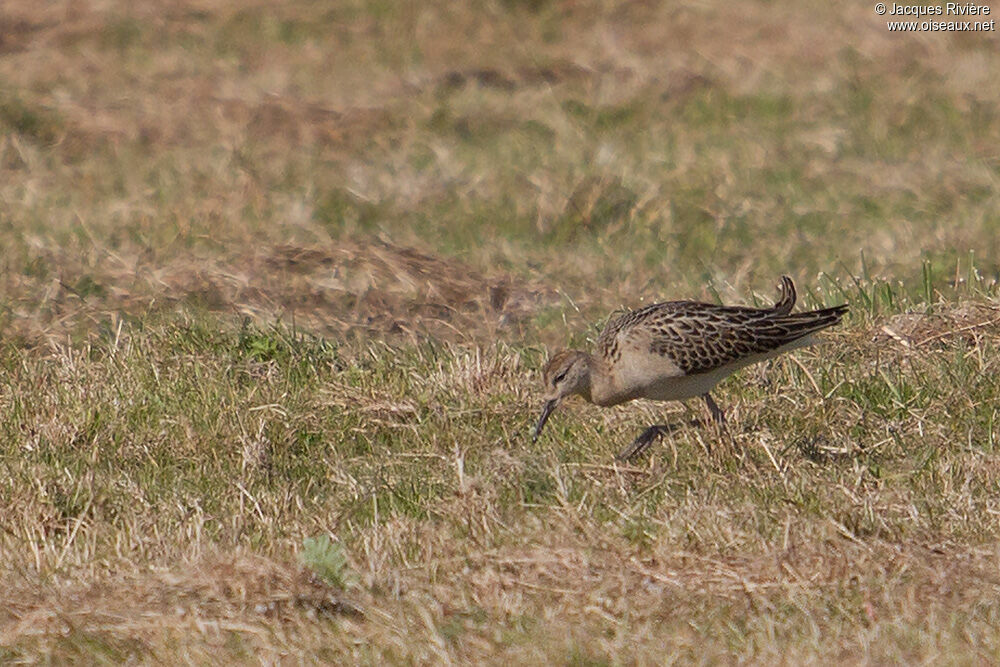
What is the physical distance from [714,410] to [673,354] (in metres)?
0.31

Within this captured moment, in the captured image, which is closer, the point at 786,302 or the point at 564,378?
the point at 564,378

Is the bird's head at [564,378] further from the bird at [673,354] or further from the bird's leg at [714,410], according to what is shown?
the bird's leg at [714,410]

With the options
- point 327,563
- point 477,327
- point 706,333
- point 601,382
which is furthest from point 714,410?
point 477,327

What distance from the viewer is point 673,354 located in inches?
244

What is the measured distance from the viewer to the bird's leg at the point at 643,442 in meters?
6.10

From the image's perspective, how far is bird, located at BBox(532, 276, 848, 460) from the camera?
6.23m

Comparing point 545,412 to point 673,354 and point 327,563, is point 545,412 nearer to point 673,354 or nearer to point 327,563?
point 673,354

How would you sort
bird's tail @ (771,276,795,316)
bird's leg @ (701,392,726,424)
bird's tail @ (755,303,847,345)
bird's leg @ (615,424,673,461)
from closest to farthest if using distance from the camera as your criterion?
bird's leg @ (615,424,673,461), bird's leg @ (701,392,726,424), bird's tail @ (755,303,847,345), bird's tail @ (771,276,795,316)

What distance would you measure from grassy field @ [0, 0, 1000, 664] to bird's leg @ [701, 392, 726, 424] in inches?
Result: 4.2

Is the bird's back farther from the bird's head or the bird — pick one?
the bird's head

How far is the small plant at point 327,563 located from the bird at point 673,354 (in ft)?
4.92

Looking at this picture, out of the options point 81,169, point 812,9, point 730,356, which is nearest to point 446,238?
point 81,169

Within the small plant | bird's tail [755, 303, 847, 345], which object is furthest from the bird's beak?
the small plant

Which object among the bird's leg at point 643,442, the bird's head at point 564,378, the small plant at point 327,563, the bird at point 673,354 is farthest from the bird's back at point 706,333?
the small plant at point 327,563
